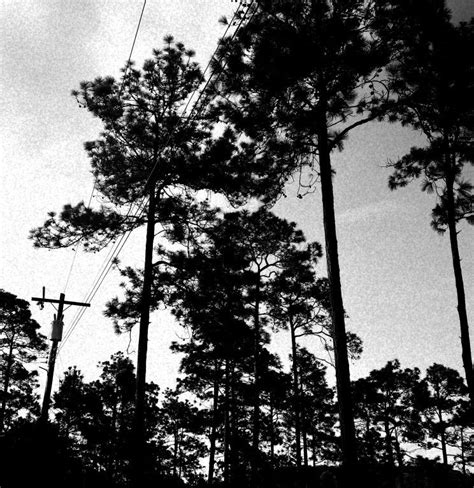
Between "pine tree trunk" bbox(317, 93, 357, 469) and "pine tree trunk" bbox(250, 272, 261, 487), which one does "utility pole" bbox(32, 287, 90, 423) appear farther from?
"pine tree trunk" bbox(317, 93, 357, 469)

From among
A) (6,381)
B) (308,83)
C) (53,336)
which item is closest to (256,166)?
(308,83)

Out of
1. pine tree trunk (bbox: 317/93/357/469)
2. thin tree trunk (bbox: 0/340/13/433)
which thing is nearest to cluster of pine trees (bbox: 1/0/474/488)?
pine tree trunk (bbox: 317/93/357/469)

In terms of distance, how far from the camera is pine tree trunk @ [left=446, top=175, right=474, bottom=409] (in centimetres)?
1074

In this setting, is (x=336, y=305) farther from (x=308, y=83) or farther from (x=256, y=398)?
(x=256, y=398)

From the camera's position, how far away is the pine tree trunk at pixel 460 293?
1074cm

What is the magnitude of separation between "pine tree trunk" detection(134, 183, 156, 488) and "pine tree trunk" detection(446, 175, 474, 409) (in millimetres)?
8476

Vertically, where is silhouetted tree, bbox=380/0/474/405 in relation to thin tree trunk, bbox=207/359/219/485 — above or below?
above

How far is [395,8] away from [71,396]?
34.5m

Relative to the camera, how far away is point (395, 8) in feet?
27.9

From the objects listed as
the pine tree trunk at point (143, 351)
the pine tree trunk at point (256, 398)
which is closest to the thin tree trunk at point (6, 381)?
the pine tree trunk at point (256, 398)

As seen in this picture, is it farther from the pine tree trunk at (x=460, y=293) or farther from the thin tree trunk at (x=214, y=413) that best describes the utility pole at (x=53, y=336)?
the pine tree trunk at (x=460, y=293)

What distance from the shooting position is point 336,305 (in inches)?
318

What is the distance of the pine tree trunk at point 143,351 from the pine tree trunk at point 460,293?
27.8ft

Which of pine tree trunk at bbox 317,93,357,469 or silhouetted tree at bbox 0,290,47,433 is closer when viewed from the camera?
pine tree trunk at bbox 317,93,357,469
